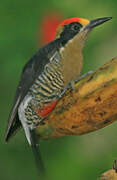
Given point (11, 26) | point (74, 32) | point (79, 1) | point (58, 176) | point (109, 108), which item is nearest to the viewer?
point (109, 108)

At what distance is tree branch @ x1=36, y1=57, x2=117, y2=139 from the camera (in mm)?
1309

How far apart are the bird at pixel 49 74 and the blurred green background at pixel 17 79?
0.72 meters

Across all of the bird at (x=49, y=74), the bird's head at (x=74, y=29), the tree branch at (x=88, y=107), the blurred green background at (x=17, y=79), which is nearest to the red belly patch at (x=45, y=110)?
the bird at (x=49, y=74)

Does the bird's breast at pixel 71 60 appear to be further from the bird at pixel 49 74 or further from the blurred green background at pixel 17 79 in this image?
the blurred green background at pixel 17 79

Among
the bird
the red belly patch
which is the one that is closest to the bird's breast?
the bird

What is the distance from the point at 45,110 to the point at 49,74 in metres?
0.17

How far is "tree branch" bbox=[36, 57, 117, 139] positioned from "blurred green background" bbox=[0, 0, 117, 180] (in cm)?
109

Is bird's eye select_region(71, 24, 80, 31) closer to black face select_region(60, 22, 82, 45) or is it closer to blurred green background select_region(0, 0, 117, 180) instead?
black face select_region(60, 22, 82, 45)

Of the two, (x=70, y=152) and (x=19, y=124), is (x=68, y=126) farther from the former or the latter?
(x=70, y=152)

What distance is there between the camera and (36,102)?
1.70 metres

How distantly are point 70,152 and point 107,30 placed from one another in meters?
0.92

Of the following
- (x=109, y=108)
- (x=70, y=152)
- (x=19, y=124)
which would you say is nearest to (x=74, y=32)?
(x=19, y=124)

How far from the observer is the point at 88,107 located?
4.41 ft

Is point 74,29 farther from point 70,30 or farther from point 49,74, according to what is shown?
point 49,74
